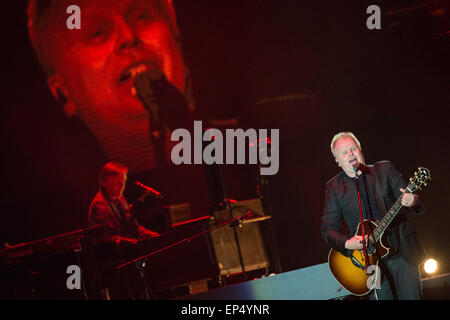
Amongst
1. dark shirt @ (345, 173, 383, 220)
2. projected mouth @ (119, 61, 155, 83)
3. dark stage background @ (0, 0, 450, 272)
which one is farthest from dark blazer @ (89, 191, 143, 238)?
dark shirt @ (345, 173, 383, 220)

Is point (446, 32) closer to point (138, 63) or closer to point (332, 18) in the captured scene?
point (332, 18)

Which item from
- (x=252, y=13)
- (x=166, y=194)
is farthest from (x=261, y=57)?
(x=166, y=194)

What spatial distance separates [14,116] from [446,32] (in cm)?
589

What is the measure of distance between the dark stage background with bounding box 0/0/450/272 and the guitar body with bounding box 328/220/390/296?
207 centimetres

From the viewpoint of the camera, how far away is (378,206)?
3744 mm

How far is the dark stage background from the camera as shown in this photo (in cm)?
591

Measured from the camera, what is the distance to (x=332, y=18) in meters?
6.11

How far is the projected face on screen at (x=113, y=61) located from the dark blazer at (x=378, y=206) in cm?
316

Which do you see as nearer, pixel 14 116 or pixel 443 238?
pixel 443 238

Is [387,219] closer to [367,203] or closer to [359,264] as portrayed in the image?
[367,203]

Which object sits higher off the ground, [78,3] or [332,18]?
[78,3]

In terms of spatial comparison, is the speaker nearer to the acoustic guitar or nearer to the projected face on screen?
the projected face on screen

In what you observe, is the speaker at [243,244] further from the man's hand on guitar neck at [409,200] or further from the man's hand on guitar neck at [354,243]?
the man's hand on guitar neck at [409,200]
